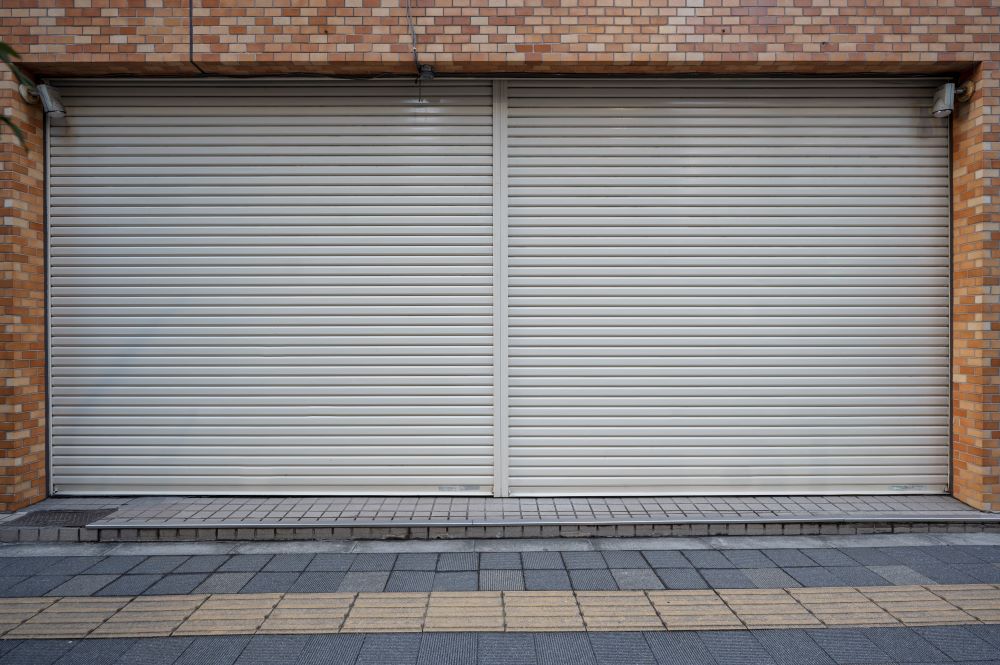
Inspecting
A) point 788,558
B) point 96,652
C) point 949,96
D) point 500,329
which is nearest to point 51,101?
point 500,329

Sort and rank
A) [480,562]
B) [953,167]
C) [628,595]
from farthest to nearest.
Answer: [953,167] → [480,562] → [628,595]

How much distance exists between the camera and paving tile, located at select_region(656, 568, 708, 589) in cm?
432

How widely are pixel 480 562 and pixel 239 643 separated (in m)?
1.86

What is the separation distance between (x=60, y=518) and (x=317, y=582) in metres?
2.88

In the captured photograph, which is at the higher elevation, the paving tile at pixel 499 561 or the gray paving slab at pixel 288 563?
the paving tile at pixel 499 561

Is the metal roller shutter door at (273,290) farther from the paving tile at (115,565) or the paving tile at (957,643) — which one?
the paving tile at (957,643)

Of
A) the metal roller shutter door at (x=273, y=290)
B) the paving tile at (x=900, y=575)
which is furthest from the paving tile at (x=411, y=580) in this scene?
the paving tile at (x=900, y=575)

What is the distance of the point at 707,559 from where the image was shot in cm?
480

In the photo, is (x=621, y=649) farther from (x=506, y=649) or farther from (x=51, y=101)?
(x=51, y=101)

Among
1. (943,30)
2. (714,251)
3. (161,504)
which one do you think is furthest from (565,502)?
(943,30)

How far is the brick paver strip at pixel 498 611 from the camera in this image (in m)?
3.74

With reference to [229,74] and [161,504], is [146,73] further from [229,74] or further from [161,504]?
[161,504]

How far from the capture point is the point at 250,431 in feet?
20.0

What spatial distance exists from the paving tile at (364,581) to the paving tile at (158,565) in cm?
145
